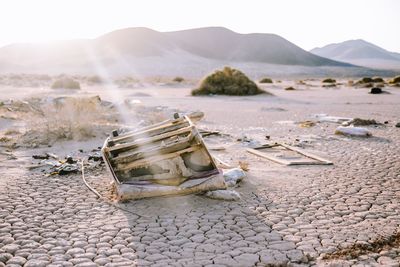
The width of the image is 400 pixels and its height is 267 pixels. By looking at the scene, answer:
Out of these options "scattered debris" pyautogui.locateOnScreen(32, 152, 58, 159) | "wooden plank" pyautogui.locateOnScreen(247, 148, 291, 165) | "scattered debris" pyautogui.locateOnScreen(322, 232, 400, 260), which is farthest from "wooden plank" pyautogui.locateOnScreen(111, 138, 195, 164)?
"scattered debris" pyautogui.locateOnScreen(32, 152, 58, 159)

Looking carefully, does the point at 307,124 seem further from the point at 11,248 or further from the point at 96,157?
the point at 11,248

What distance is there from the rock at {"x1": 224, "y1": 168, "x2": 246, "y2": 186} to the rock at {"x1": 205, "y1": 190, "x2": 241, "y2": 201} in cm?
55

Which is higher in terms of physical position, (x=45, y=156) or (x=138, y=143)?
(x=138, y=143)

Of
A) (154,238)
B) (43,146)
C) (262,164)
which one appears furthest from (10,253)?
(43,146)

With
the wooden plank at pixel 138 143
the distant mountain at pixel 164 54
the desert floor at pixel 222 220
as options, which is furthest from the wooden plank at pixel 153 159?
the distant mountain at pixel 164 54

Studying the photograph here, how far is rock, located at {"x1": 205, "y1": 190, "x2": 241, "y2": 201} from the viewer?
20.1 feet

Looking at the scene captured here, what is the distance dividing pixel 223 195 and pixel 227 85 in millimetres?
21783

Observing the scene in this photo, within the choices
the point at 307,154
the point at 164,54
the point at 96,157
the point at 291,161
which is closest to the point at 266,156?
the point at 291,161

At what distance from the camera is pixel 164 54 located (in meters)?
97.6

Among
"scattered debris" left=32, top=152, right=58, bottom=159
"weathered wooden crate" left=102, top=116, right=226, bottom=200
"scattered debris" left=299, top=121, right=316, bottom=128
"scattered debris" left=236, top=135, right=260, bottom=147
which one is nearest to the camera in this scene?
"weathered wooden crate" left=102, top=116, right=226, bottom=200

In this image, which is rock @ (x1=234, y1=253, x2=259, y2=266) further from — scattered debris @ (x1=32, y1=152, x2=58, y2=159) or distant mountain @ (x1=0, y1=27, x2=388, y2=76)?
Result: distant mountain @ (x1=0, y1=27, x2=388, y2=76)

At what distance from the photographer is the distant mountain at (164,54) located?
275 ft

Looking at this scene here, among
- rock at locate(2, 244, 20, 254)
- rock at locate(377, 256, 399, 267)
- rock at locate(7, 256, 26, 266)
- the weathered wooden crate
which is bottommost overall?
rock at locate(377, 256, 399, 267)

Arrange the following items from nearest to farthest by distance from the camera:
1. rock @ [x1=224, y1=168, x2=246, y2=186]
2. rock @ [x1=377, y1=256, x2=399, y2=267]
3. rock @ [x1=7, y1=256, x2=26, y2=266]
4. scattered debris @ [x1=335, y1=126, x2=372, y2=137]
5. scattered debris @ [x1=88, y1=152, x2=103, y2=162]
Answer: rock @ [x1=377, y1=256, x2=399, y2=267] → rock @ [x1=7, y1=256, x2=26, y2=266] → rock @ [x1=224, y1=168, x2=246, y2=186] → scattered debris @ [x1=88, y1=152, x2=103, y2=162] → scattered debris @ [x1=335, y1=126, x2=372, y2=137]
